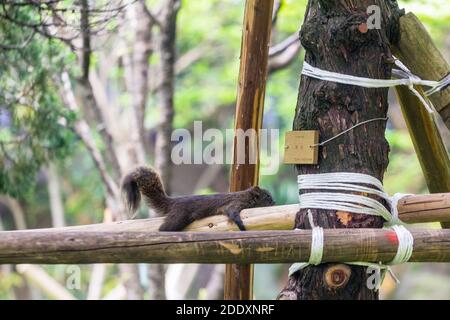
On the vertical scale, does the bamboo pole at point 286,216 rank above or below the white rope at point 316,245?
above

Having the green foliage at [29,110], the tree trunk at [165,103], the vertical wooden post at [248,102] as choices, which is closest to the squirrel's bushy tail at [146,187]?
the vertical wooden post at [248,102]

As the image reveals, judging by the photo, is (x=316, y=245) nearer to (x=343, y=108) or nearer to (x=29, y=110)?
(x=343, y=108)

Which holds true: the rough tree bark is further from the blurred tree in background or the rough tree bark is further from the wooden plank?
the blurred tree in background

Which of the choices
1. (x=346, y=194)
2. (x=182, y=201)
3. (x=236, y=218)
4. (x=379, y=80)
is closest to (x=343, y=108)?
(x=379, y=80)

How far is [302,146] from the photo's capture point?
2193 mm

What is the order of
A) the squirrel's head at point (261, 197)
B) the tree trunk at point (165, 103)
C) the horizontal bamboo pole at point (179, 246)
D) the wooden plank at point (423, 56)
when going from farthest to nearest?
1. the tree trunk at point (165, 103)
2. the squirrel's head at point (261, 197)
3. the wooden plank at point (423, 56)
4. the horizontal bamboo pole at point (179, 246)

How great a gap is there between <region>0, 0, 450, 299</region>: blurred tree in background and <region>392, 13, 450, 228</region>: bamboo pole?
4.50 feet

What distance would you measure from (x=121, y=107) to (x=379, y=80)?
5102mm

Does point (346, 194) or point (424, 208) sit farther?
point (424, 208)

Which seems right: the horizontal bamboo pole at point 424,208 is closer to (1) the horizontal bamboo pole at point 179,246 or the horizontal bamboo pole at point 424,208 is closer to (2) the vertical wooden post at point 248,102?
(1) the horizontal bamboo pole at point 179,246

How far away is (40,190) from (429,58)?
6730mm

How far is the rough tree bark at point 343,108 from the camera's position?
215cm

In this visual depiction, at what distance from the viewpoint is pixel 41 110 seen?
3.71 meters

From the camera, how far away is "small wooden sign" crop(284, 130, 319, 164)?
2.18m
